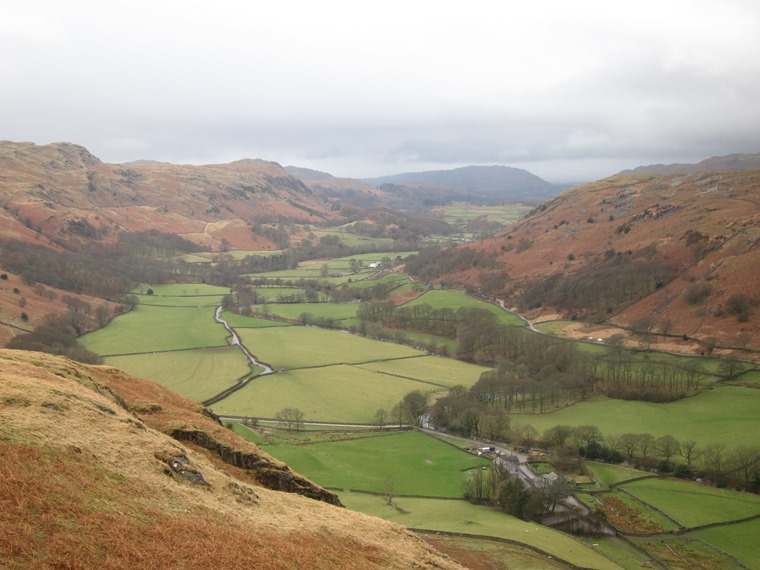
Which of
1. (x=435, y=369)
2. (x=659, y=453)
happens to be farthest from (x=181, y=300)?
(x=659, y=453)

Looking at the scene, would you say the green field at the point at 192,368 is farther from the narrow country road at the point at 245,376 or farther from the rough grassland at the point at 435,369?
the rough grassland at the point at 435,369

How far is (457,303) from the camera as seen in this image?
570 feet

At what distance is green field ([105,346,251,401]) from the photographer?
104 m

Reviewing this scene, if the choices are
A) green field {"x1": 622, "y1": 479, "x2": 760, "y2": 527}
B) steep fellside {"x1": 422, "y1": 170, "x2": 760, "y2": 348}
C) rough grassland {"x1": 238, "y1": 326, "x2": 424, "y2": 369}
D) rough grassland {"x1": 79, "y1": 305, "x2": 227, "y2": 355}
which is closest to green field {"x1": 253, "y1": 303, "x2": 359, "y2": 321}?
rough grassland {"x1": 238, "y1": 326, "x2": 424, "y2": 369}

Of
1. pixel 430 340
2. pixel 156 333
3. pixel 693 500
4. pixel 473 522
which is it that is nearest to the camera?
pixel 473 522

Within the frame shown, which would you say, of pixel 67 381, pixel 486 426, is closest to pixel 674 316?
pixel 486 426

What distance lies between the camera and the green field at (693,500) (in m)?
62.7

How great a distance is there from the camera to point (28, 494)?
2031 centimetres

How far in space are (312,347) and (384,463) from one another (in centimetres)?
6020

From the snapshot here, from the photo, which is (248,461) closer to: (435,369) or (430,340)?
(435,369)

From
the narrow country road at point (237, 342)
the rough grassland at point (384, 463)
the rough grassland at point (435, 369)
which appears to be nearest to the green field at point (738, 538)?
the rough grassland at point (384, 463)

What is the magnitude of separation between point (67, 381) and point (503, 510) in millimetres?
48491

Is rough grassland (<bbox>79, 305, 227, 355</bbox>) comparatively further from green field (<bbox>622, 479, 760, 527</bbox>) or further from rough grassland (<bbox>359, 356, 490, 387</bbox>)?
green field (<bbox>622, 479, 760, 527</bbox>)

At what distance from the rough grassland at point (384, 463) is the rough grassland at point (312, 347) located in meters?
39.5
